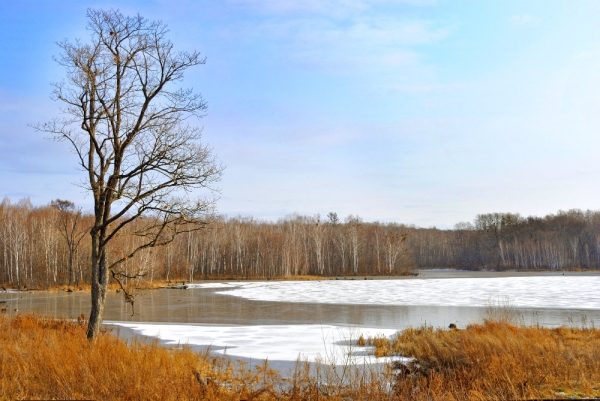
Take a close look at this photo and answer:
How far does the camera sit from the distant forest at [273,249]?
56.9m

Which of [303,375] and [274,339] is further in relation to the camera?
[274,339]

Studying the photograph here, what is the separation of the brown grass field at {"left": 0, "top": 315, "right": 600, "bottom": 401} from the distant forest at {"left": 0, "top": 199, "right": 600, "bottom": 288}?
45.5 meters

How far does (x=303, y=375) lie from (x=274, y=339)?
22.8 feet

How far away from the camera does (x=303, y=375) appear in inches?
320

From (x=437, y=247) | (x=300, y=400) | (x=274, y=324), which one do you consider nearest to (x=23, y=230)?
(x=274, y=324)

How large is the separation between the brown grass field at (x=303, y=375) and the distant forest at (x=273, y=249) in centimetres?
4554

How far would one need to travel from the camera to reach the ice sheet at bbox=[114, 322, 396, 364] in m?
12.1

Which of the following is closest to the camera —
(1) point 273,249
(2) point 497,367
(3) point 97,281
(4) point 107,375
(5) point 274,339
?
(4) point 107,375

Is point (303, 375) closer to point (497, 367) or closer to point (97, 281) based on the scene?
point (497, 367)

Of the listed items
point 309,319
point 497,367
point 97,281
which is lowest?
point 309,319

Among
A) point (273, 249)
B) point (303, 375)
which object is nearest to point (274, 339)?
point (303, 375)

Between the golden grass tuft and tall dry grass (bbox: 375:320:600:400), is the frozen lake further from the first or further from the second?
the golden grass tuft

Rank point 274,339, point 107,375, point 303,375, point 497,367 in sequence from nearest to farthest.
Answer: point 107,375 → point 303,375 → point 497,367 → point 274,339

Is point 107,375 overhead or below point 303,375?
overhead
